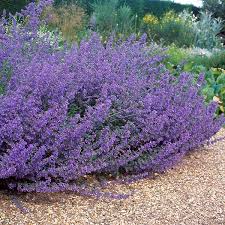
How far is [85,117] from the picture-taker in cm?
296

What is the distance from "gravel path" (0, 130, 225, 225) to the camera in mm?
2744

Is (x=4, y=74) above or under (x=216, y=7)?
above

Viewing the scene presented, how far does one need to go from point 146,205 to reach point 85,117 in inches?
25.6

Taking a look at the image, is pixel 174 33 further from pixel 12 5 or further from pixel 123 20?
pixel 12 5

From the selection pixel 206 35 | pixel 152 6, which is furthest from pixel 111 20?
pixel 152 6

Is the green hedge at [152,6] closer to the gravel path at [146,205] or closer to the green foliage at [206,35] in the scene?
the green foliage at [206,35]

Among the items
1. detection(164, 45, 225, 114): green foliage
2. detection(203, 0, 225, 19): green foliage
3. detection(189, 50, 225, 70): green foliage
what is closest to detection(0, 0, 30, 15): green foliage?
detection(189, 50, 225, 70): green foliage

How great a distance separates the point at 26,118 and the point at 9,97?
0.17 m

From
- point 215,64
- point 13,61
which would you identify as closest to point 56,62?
point 13,61

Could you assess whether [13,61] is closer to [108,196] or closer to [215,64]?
[108,196]

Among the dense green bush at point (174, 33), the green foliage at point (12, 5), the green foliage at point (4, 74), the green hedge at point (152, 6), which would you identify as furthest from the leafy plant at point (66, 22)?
the green foliage at point (4, 74)

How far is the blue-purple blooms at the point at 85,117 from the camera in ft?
9.10

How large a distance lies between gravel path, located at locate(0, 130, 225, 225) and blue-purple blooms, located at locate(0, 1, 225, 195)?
9cm

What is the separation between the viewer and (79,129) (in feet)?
9.26
